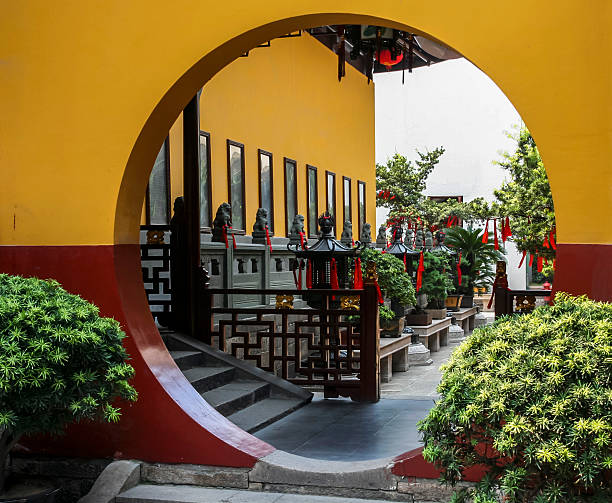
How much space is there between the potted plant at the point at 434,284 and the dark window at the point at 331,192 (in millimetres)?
2533

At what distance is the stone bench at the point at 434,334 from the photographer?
15.7 meters

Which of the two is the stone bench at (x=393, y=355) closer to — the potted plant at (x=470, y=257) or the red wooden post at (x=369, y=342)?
the red wooden post at (x=369, y=342)

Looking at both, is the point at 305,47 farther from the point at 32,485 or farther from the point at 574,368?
the point at 574,368

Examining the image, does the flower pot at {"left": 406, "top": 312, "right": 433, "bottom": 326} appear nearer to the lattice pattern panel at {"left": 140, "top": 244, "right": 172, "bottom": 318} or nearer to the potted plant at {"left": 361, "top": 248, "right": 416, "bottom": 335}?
the potted plant at {"left": 361, "top": 248, "right": 416, "bottom": 335}

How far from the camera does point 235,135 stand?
11461mm

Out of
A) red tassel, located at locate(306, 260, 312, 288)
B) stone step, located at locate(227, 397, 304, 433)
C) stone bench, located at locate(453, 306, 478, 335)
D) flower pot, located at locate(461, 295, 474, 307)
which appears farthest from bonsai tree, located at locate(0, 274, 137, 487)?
flower pot, located at locate(461, 295, 474, 307)

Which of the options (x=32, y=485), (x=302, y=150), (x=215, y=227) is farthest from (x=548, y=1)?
(x=302, y=150)

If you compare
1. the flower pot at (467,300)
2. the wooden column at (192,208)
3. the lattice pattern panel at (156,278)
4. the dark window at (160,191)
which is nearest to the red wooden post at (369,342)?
the wooden column at (192,208)

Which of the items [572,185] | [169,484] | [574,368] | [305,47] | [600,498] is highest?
[305,47]

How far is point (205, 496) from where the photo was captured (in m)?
4.89

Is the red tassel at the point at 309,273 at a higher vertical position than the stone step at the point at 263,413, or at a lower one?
higher

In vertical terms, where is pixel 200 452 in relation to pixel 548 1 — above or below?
below

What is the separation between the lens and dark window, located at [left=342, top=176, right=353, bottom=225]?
54.9 feet

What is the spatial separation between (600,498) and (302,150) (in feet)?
37.4
